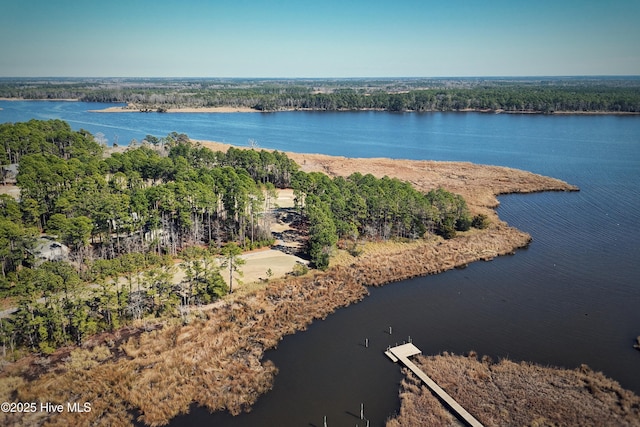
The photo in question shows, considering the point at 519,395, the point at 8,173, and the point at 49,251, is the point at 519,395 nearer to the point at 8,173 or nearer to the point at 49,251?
the point at 49,251

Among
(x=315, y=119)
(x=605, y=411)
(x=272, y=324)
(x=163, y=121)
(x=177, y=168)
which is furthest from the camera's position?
(x=315, y=119)

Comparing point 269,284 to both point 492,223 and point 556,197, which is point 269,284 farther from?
point 556,197

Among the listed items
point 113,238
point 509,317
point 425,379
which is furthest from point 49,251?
point 509,317

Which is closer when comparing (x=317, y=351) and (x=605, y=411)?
(x=605, y=411)

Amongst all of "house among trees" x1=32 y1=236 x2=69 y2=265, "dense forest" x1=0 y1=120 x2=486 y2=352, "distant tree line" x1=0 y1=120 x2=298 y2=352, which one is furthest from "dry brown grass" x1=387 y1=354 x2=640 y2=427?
"house among trees" x1=32 y1=236 x2=69 y2=265

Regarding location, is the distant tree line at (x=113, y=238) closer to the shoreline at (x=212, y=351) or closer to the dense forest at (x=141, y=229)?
the dense forest at (x=141, y=229)

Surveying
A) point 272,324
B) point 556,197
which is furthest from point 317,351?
point 556,197
